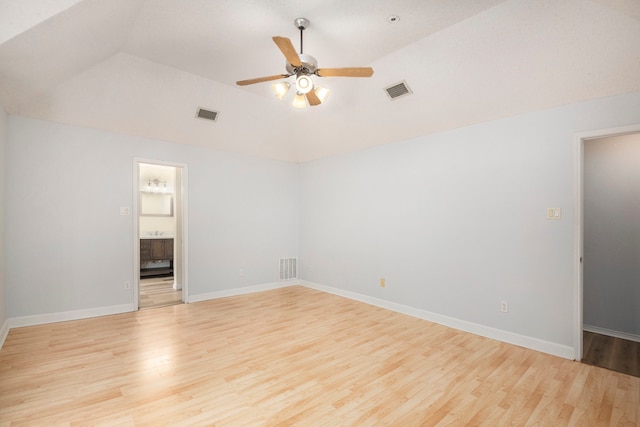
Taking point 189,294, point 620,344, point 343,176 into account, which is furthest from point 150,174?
point 620,344

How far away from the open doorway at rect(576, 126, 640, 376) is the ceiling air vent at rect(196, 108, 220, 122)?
15.8 ft

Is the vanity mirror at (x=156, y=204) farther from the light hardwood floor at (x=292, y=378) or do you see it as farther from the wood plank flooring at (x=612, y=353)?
the wood plank flooring at (x=612, y=353)

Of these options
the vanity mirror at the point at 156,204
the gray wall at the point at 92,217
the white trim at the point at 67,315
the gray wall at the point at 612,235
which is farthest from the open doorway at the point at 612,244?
the vanity mirror at the point at 156,204

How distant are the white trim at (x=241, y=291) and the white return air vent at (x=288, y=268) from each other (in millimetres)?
106

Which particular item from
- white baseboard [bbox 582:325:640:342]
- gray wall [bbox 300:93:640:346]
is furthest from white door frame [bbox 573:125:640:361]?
white baseboard [bbox 582:325:640:342]

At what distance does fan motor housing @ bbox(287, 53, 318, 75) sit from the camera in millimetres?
2607

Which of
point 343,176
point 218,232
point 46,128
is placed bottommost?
point 218,232

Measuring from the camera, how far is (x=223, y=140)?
5223 millimetres

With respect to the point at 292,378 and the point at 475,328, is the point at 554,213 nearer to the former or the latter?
the point at 475,328

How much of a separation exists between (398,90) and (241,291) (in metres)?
4.34

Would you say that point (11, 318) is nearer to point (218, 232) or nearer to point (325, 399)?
point (218, 232)

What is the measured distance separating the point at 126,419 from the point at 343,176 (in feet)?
14.6

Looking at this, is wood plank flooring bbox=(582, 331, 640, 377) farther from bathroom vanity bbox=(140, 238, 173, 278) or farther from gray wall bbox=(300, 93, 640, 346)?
bathroom vanity bbox=(140, 238, 173, 278)

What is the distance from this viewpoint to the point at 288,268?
20.9 ft
